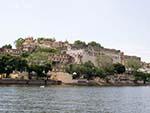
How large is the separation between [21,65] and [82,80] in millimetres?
32131

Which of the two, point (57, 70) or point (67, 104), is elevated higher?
point (57, 70)

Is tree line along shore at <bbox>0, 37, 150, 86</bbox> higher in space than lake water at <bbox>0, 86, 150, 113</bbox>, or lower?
higher

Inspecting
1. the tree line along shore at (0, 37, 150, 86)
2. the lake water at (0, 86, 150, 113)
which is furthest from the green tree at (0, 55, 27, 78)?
the lake water at (0, 86, 150, 113)

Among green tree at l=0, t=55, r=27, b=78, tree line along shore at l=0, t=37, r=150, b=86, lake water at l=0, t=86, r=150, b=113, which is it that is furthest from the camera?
tree line along shore at l=0, t=37, r=150, b=86

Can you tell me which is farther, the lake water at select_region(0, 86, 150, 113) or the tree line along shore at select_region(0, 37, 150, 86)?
the tree line along shore at select_region(0, 37, 150, 86)

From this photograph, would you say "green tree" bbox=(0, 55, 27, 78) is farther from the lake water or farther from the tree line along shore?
the lake water

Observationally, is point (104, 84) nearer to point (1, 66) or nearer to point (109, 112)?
point (1, 66)

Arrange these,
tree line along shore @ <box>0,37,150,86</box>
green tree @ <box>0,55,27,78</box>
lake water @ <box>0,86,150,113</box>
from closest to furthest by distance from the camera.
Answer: lake water @ <box>0,86,150,113</box> → green tree @ <box>0,55,27,78</box> → tree line along shore @ <box>0,37,150,86</box>

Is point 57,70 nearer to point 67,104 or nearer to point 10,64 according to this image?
point 10,64

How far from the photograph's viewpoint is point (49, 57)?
180 metres

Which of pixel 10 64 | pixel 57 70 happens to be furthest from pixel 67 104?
pixel 57 70

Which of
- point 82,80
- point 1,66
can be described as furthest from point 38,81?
point 82,80

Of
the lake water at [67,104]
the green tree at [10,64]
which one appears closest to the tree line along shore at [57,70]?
the green tree at [10,64]

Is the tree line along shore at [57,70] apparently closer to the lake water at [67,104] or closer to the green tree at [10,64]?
the green tree at [10,64]
